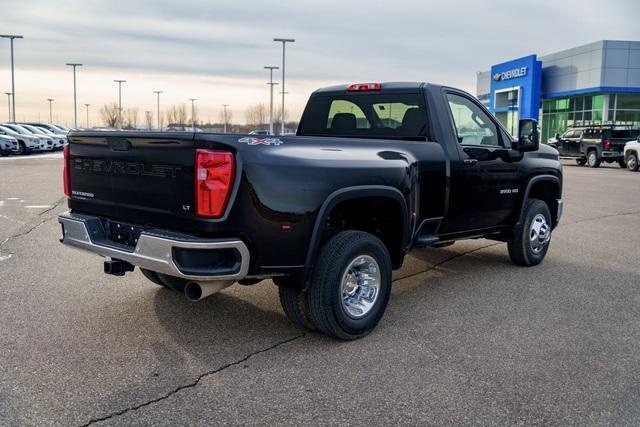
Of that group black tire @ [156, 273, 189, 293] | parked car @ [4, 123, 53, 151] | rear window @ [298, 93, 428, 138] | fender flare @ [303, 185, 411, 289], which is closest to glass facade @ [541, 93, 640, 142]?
parked car @ [4, 123, 53, 151]

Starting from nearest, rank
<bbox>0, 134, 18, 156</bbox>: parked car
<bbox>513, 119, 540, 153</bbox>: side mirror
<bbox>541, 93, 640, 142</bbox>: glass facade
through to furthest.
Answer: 1. <bbox>513, 119, 540, 153</bbox>: side mirror
2. <bbox>0, 134, 18, 156</bbox>: parked car
3. <bbox>541, 93, 640, 142</bbox>: glass facade

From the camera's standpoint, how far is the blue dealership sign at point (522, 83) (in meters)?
47.2

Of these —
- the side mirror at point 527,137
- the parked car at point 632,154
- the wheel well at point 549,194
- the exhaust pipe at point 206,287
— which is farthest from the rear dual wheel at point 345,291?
the parked car at point 632,154

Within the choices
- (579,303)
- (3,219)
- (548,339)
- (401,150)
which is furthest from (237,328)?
(3,219)

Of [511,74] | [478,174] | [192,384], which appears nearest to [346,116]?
[478,174]

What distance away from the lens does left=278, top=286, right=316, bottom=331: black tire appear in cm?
433

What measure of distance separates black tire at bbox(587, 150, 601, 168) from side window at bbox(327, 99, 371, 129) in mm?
24546

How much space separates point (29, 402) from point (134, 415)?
64 cm

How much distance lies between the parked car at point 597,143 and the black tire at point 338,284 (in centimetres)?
Result: 2565

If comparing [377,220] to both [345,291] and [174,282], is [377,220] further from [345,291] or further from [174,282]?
[174,282]

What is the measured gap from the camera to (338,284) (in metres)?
4.21

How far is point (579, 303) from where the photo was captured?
549cm

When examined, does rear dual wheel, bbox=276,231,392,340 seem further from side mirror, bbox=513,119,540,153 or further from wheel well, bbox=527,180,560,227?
wheel well, bbox=527,180,560,227

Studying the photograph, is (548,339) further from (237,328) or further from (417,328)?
(237,328)
